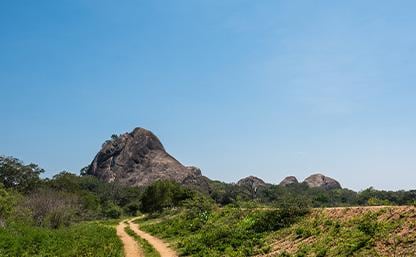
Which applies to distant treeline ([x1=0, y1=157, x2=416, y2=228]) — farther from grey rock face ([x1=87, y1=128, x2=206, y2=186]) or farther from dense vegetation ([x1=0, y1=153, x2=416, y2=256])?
grey rock face ([x1=87, y1=128, x2=206, y2=186])

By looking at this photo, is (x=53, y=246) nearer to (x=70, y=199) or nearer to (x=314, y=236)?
(x=314, y=236)

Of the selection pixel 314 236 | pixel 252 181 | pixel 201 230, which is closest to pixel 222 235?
pixel 201 230

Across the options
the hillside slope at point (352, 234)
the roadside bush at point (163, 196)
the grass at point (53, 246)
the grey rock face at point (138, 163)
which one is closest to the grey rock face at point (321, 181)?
the grey rock face at point (138, 163)

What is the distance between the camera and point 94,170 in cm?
14925

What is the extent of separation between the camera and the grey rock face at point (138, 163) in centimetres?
13638

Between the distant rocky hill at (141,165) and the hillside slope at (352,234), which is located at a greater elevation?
the distant rocky hill at (141,165)

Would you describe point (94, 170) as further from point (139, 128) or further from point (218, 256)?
point (218, 256)

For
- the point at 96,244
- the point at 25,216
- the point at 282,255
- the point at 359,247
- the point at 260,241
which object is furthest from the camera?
the point at 25,216

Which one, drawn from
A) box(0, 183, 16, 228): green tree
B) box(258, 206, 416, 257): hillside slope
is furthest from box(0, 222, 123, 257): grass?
box(0, 183, 16, 228): green tree

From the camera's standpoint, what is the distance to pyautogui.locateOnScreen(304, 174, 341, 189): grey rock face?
6117 inches

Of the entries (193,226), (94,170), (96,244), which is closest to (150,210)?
(193,226)

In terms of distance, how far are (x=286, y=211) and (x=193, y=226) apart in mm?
9322

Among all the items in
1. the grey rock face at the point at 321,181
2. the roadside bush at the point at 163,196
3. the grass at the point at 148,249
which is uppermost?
the grey rock face at the point at 321,181

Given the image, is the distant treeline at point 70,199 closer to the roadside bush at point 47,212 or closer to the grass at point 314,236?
the roadside bush at point 47,212
